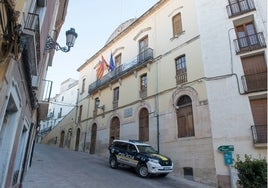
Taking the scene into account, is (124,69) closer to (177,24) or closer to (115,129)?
(115,129)

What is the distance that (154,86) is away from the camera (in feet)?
55.1

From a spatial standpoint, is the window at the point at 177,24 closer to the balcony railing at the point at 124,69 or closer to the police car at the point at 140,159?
the balcony railing at the point at 124,69

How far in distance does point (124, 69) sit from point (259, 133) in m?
13.0

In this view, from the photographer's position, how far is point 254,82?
11898 mm

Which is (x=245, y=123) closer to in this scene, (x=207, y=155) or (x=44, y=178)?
(x=207, y=155)

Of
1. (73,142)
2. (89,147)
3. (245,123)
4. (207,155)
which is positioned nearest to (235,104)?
(245,123)

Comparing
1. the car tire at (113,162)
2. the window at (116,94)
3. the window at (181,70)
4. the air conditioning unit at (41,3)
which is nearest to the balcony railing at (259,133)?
the window at (181,70)

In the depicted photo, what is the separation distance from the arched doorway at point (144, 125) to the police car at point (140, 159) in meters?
2.84

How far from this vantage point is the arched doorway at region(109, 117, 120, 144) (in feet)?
64.1

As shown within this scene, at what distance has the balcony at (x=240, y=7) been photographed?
1364 centimetres

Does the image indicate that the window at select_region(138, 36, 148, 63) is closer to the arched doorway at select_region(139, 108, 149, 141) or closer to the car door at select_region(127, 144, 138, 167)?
the arched doorway at select_region(139, 108, 149, 141)

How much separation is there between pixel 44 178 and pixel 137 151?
5.11m

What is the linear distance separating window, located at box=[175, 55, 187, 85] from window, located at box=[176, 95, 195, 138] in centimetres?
122

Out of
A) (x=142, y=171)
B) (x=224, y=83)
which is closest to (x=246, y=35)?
(x=224, y=83)
